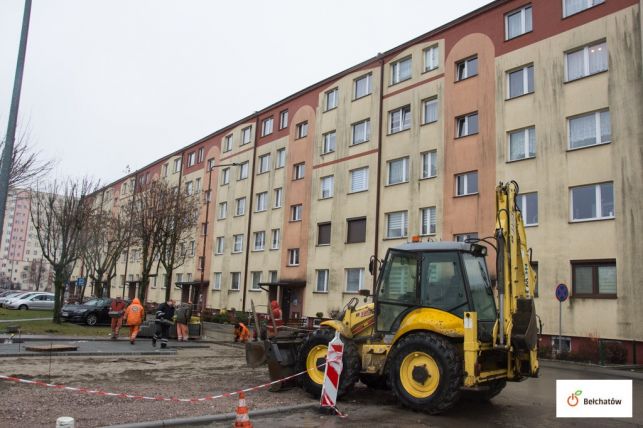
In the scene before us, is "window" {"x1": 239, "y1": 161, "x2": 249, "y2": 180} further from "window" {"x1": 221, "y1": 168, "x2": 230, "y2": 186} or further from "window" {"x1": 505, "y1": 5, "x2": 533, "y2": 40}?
"window" {"x1": 505, "y1": 5, "x2": 533, "y2": 40}

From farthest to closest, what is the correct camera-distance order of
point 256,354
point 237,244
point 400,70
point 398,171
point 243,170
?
point 243,170 < point 237,244 < point 400,70 < point 398,171 < point 256,354

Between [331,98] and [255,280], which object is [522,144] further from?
[255,280]

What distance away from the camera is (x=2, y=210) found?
819 centimetres

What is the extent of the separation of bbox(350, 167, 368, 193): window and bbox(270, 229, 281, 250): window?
7.42 m

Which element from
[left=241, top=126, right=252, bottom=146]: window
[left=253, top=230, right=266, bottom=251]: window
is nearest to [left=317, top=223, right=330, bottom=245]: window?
[left=253, top=230, right=266, bottom=251]: window

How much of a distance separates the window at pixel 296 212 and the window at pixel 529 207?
49.6 feet

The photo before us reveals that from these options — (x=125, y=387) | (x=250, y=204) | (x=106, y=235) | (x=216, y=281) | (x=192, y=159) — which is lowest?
(x=125, y=387)

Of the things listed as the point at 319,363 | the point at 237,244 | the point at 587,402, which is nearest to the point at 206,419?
the point at 319,363

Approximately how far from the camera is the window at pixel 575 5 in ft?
68.2

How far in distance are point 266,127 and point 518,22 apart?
20.0 metres

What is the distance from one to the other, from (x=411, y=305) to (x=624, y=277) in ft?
40.2

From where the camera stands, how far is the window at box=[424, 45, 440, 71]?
2659 cm

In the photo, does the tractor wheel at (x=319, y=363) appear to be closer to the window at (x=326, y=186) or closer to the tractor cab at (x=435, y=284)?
the tractor cab at (x=435, y=284)

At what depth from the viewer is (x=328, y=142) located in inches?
1292
